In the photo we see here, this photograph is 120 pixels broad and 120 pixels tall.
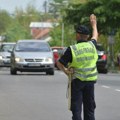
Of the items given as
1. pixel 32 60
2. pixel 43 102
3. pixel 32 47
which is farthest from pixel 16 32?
pixel 43 102

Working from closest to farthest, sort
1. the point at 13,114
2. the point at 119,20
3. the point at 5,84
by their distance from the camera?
1. the point at 13,114
2. the point at 5,84
3. the point at 119,20

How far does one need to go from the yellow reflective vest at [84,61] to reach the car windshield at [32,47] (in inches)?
863

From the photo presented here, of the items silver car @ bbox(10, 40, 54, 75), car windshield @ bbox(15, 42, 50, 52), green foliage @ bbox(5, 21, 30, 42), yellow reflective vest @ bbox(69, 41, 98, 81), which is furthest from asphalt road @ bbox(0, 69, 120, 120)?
green foliage @ bbox(5, 21, 30, 42)

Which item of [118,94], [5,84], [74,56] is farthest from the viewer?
[5,84]

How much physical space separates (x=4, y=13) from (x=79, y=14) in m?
99.4

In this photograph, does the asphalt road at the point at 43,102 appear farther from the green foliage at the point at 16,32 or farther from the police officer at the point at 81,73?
the green foliage at the point at 16,32

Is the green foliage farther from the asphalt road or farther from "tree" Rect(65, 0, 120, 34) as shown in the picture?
the asphalt road

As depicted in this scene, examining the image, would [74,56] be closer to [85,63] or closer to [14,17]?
[85,63]

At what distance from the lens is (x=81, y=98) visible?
1044cm

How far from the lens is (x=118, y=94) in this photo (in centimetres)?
2053

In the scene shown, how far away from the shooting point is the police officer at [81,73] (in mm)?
10398

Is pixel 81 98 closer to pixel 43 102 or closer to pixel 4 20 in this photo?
pixel 43 102

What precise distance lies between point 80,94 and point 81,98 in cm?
6

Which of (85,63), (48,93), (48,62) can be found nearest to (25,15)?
(48,62)
